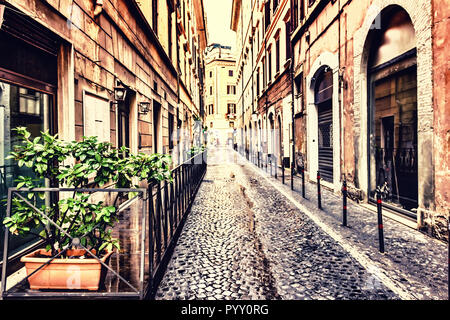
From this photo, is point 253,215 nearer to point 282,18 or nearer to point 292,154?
point 292,154

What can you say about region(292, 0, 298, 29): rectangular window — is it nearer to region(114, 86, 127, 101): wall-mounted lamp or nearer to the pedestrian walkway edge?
region(114, 86, 127, 101): wall-mounted lamp

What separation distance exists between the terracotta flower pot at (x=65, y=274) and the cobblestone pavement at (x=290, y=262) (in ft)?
2.30

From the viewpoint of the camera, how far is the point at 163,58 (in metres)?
12.5

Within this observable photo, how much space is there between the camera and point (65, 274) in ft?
9.97

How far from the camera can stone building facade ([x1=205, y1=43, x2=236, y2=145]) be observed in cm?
5828

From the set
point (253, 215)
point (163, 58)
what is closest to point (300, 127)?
point (163, 58)

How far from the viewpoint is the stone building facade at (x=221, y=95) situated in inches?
2295

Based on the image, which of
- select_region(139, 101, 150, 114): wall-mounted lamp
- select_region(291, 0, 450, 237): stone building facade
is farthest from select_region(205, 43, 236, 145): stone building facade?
select_region(139, 101, 150, 114): wall-mounted lamp

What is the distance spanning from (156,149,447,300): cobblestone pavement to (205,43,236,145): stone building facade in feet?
172

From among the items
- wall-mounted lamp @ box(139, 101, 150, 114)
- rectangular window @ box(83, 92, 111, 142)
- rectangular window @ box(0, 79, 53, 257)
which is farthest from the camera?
wall-mounted lamp @ box(139, 101, 150, 114)

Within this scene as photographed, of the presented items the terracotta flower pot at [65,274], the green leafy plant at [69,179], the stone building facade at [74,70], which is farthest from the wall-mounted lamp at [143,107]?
the terracotta flower pot at [65,274]

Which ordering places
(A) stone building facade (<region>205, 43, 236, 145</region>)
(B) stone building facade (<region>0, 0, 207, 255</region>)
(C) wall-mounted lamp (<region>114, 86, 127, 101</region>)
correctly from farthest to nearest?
(A) stone building facade (<region>205, 43, 236, 145</region>) < (C) wall-mounted lamp (<region>114, 86, 127, 101</region>) < (B) stone building facade (<region>0, 0, 207, 255</region>)

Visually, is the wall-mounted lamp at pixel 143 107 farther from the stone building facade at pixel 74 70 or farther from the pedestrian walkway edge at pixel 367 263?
the pedestrian walkway edge at pixel 367 263

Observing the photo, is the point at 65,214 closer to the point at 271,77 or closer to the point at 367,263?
the point at 367,263
